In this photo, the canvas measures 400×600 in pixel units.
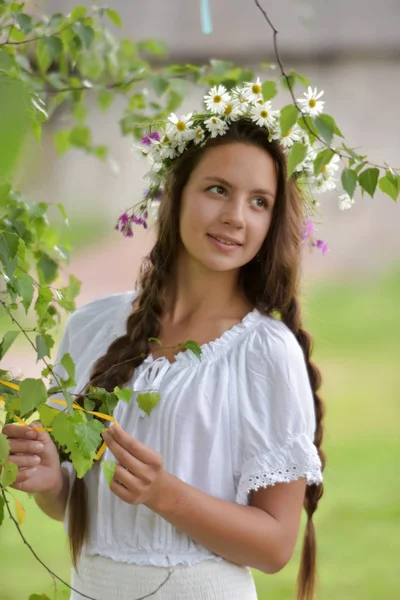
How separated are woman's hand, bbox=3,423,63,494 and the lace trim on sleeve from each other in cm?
25

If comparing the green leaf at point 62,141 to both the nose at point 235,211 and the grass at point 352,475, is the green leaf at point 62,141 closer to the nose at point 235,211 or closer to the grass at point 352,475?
the nose at point 235,211

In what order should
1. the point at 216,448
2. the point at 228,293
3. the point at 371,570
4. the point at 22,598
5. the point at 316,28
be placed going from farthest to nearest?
the point at 316,28
the point at 371,570
the point at 22,598
the point at 228,293
the point at 216,448

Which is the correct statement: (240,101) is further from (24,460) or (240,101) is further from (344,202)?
(24,460)

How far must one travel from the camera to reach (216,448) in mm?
1104

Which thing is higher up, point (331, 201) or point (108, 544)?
point (331, 201)

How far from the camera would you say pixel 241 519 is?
1048 mm

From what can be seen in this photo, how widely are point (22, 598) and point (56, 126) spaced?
2.82 meters

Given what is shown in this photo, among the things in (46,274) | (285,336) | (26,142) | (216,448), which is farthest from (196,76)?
(26,142)

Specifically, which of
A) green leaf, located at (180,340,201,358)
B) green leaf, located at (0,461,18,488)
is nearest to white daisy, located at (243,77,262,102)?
green leaf, located at (180,340,201,358)

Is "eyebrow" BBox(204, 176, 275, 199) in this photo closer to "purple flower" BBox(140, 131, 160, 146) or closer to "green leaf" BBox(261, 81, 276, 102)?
"purple flower" BBox(140, 131, 160, 146)

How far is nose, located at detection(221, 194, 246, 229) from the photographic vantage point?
1.15 meters

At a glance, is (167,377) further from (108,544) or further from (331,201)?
(331,201)

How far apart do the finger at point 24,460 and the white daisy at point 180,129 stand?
53 centimetres

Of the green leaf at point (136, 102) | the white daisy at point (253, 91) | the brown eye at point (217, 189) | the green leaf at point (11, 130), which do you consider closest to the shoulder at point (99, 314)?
the brown eye at point (217, 189)
